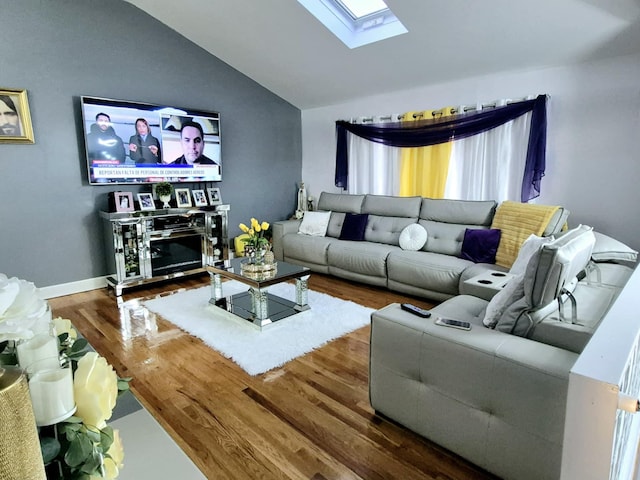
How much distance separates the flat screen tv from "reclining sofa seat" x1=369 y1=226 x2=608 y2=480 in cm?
350

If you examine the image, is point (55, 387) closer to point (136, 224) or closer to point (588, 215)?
point (136, 224)

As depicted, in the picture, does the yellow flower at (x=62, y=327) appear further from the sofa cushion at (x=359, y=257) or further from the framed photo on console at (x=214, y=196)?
the framed photo on console at (x=214, y=196)

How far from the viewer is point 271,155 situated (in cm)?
563

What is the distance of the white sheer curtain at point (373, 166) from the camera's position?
4910 mm

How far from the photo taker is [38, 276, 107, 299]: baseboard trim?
3.89 m

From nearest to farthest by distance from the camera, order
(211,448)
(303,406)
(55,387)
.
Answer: (55,387)
(211,448)
(303,406)

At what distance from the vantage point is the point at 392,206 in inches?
179

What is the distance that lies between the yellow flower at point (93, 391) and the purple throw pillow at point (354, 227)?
406 centimetres

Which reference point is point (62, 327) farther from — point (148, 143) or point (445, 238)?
point (148, 143)

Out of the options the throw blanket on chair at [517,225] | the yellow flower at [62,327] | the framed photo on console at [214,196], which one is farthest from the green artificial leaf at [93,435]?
the framed photo on console at [214,196]

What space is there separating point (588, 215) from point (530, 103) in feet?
3.87

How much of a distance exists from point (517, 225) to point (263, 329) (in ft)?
7.80

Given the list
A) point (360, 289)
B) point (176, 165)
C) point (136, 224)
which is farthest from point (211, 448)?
point (176, 165)

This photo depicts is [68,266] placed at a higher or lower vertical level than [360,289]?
higher
